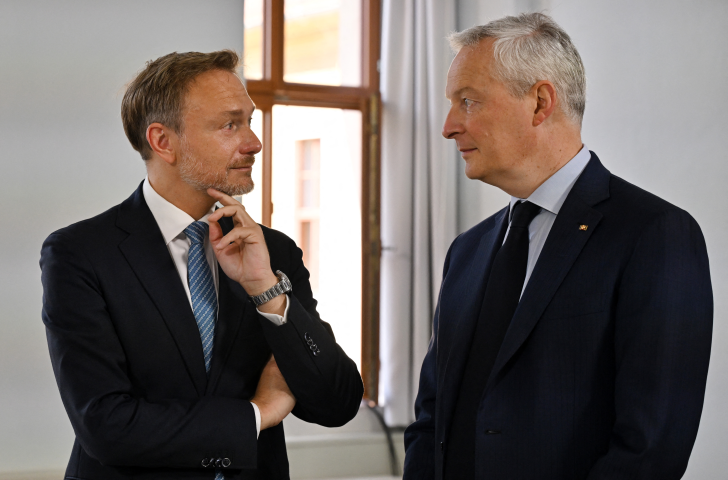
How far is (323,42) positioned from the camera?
4656 millimetres

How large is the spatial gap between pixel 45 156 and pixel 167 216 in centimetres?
229

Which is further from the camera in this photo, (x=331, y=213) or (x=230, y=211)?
(x=331, y=213)

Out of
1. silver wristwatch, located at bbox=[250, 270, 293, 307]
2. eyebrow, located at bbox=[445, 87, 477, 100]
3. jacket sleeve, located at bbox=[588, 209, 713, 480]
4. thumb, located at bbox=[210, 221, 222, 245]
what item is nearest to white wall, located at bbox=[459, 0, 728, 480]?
eyebrow, located at bbox=[445, 87, 477, 100]

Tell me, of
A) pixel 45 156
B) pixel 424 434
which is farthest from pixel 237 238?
pixel 45 156

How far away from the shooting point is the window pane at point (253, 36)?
4.48 metres

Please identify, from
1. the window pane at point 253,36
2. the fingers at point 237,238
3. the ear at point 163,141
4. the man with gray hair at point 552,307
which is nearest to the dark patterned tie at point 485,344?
the man with gray hair at point 552,307

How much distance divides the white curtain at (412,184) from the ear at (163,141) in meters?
2.82

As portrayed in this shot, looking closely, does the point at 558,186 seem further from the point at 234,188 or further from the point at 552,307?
the point at 234,188

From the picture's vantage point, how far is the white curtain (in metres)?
4.45

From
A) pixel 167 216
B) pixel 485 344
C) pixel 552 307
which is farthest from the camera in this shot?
pixel 167 216

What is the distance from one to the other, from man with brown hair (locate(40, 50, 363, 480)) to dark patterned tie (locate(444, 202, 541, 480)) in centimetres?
30

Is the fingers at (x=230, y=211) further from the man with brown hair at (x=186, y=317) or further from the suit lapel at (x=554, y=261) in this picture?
the suit lapel at (x=554, y=261)

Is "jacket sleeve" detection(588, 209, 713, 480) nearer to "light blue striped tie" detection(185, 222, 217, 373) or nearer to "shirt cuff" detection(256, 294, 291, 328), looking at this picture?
"shirt cuff" detection(256, 294, 291, 328)

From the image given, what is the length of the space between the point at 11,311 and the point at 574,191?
3.10 meters
